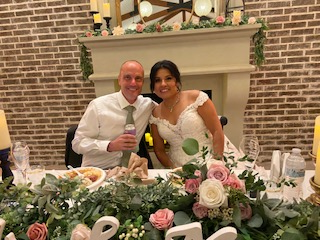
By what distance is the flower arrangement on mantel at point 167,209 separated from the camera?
2.32 feet

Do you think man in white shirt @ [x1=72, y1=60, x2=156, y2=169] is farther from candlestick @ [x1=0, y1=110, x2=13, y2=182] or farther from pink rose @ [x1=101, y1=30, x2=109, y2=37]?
pink rose @ [x1=101, y1=30, x2=109, y2=37]

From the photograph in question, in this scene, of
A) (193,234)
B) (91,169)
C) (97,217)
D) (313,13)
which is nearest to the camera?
(193,234)

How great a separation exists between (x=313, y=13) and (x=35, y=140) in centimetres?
354

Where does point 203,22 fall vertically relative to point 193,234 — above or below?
above

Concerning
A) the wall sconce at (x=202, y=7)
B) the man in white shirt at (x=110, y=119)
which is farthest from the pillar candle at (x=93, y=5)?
the man in white shirt at (x=110, y=119)

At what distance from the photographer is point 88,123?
200 centimetres

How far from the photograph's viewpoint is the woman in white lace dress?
1.97 metres

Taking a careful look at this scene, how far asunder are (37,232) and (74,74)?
110 inches

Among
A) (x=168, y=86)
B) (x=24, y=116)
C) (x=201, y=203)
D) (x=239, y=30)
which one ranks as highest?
(x=239, y=30)

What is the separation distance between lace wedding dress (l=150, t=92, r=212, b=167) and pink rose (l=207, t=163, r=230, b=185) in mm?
1221

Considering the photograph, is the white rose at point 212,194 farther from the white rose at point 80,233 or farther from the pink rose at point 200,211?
the white rose at point 80,233

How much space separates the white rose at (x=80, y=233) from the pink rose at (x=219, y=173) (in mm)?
341

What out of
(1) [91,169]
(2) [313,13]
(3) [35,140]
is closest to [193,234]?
(1) [91,169]

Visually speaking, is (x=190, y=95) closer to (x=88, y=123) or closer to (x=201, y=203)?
(x=88, y=123)
